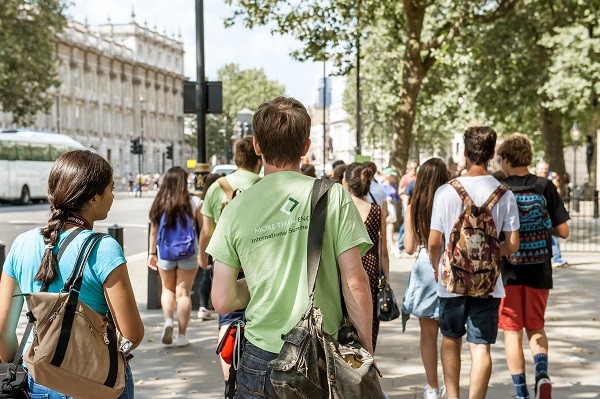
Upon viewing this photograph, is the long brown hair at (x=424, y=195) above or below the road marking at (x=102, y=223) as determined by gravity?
above

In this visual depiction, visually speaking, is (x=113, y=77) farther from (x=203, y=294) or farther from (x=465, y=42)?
(x=203, y=294)

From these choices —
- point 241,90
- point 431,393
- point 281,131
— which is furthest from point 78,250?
point 241,90

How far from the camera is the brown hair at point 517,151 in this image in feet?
21.5

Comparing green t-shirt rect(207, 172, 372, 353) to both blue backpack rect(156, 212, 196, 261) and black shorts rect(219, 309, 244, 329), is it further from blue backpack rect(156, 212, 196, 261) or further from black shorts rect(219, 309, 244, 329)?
blue backpack rect(156, 212, 196, 261)

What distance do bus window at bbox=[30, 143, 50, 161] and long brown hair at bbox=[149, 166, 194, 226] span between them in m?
42.4

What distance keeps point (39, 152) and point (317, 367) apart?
49.2 m

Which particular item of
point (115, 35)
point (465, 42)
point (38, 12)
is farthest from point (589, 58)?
point (115, 35)

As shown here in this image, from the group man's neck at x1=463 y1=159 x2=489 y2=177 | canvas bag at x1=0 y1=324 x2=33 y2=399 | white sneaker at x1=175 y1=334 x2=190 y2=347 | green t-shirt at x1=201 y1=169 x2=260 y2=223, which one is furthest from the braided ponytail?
white sneaker at x1=175 y1=334 x2=190 y2=347

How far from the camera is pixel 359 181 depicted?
731 centimetres

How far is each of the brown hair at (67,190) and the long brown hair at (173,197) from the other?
5.48 m

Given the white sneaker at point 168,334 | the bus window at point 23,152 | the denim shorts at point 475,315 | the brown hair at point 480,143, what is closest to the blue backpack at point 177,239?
the white sneaker at point 168,334

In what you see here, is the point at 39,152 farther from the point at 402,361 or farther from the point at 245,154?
the point at 245,154

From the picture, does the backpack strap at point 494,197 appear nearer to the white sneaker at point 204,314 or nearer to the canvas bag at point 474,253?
the canvas bag at point 474,253

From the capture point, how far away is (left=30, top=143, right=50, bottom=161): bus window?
5019 cm
